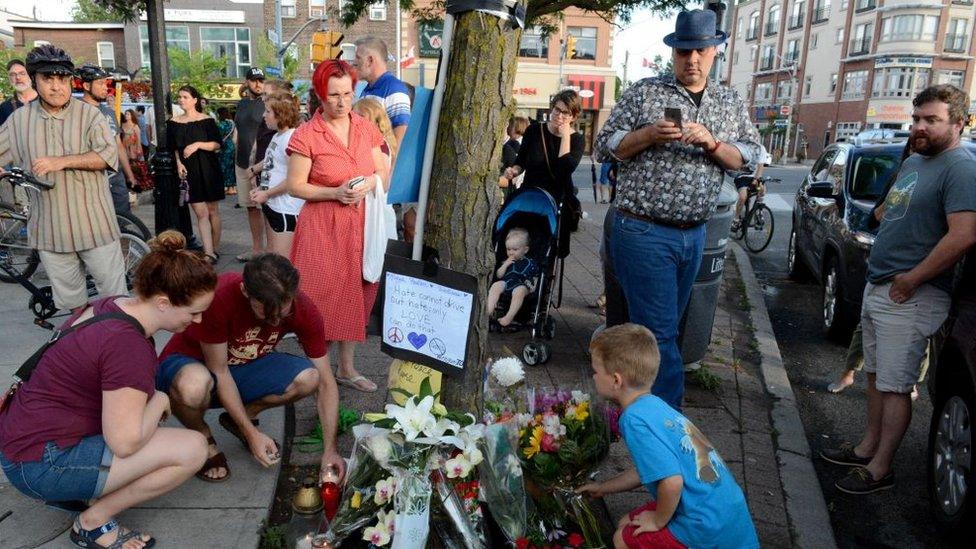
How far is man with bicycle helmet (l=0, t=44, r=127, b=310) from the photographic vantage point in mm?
4020

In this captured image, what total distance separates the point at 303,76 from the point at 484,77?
1556 inches

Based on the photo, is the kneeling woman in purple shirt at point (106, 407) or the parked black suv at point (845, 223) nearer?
the kneeling woman in purple shirt at point (106, 407)

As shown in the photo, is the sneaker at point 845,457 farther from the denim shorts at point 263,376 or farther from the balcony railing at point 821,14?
the balcony railing at point 821,14

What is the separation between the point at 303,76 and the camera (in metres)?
39.2

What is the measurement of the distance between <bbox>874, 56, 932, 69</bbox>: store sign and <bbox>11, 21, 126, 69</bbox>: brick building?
49.5 meters

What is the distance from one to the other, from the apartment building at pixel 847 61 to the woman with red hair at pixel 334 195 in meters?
48.1

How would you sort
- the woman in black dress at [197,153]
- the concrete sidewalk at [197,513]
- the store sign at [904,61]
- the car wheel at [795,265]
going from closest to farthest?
the concrete sidewalk at [197,513] → the woman in black dress at [197,153] → the car wheel at [795,265] → the store sign at [904,61]

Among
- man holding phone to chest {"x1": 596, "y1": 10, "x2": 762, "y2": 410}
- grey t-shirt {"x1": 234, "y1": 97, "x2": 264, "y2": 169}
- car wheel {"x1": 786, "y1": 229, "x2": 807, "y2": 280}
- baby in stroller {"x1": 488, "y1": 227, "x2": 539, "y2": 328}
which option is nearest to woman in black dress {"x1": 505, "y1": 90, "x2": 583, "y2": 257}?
baby in stroller {"x1": 488, "y1": 227, "x2": 539, "y2": 328}

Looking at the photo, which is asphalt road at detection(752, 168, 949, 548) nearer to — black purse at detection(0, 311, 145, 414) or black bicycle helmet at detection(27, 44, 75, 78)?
black purse at detection(0, 311, 145, 414)

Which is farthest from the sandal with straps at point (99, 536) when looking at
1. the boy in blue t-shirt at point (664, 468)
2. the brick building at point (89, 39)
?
the brick building at point (89, 39)

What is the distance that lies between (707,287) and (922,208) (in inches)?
53.7

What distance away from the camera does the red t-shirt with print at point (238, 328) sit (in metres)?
2.95

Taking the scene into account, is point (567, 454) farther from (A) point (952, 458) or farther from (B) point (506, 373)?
(A) point (952, 458)

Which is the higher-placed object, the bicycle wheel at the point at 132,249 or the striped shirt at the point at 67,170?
the striped shirt at the point at 67,170
